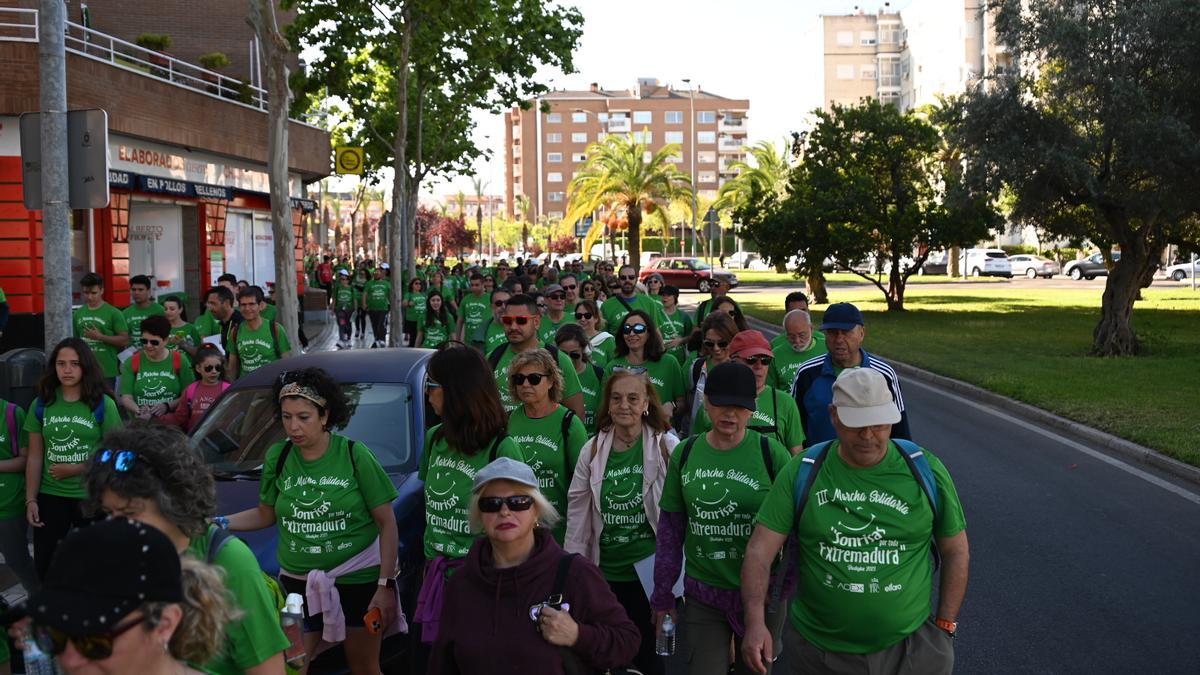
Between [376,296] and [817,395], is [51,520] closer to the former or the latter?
[817,395]

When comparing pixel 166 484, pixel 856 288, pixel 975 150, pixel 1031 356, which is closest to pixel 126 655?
pixel 166 484

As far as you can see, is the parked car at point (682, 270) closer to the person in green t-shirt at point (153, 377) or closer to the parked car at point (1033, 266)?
the parked car at point (1033, 266)

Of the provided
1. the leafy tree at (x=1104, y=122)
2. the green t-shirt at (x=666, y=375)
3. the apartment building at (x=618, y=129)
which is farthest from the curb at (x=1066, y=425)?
the apartment building at (x=618, y=129)

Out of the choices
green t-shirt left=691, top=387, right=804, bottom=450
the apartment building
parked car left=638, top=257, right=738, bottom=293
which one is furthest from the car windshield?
the apartment building

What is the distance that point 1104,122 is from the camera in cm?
2355

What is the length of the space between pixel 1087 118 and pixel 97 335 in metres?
19.3

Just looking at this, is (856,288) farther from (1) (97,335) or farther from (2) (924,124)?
(1) (97,335)

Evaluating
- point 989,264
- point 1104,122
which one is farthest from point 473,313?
point 989,264

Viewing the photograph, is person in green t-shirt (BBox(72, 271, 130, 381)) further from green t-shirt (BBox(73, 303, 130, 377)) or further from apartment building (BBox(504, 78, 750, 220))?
apartment building (BBox(504, 78, 750, 220))

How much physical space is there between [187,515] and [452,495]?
5.82 feet

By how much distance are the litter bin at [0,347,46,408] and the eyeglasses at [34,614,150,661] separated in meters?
8.61

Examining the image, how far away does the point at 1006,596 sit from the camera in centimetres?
782

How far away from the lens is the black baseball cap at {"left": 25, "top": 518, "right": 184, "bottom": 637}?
7.36 feet

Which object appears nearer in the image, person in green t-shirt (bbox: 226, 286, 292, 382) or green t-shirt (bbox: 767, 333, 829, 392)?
green t-shirt (bbox: 767, 333, 829, 392)
